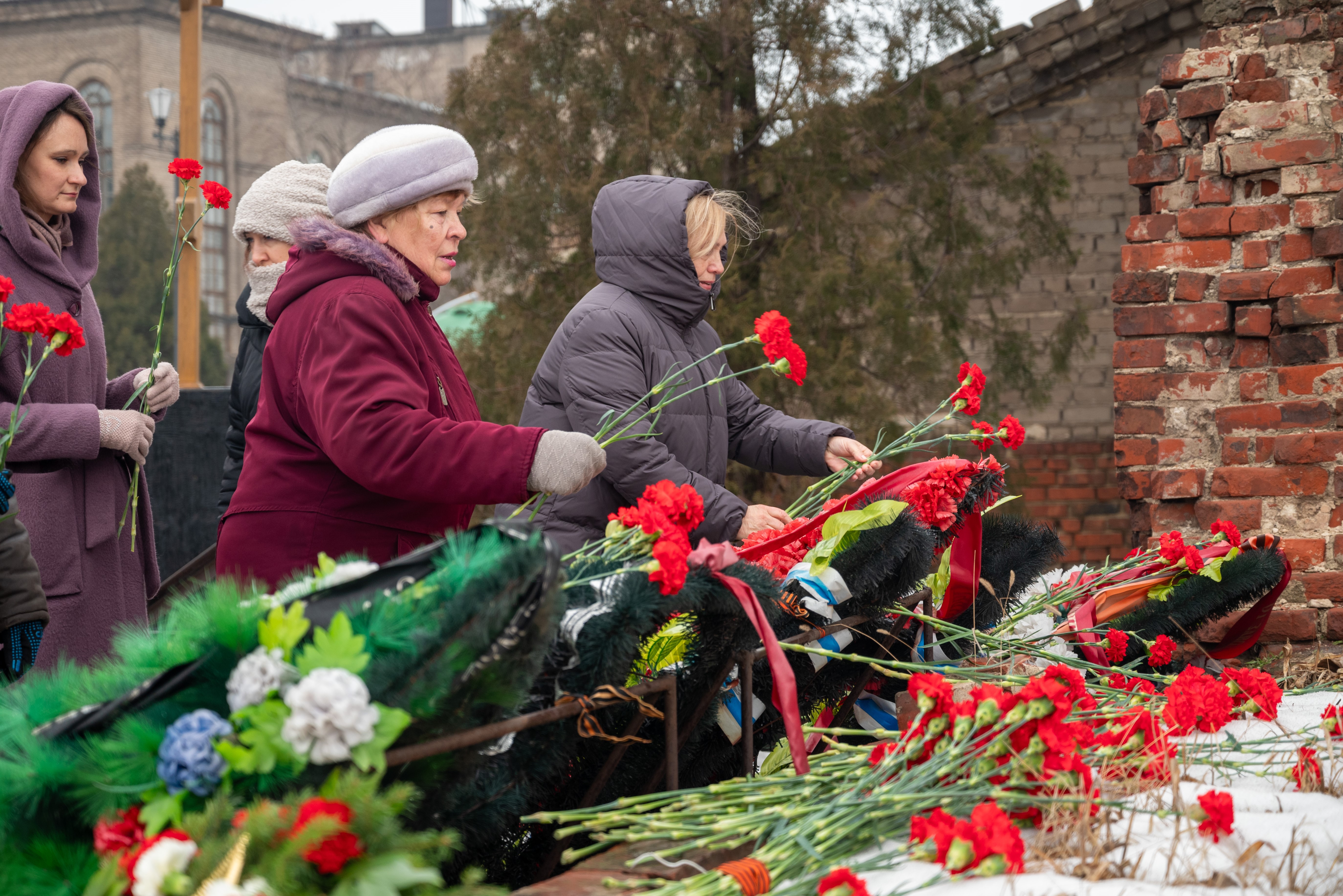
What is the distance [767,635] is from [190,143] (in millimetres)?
5336

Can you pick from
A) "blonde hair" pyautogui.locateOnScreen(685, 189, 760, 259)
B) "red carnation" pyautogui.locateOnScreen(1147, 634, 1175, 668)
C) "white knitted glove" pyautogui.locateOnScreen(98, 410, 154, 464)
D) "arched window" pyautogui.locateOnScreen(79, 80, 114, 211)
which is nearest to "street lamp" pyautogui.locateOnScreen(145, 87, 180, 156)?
"arched window" pyautogui.locateOnScreen(79, 80, 114, 211)

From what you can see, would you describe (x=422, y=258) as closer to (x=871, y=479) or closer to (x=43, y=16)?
(x=871, y=479)

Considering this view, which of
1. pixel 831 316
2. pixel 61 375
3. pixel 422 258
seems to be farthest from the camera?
pixel 831 316

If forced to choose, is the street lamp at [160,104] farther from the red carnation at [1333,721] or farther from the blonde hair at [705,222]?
the red carnation at [1333,721]

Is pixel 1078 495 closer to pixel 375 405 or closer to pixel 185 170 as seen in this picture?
pixel 185 170

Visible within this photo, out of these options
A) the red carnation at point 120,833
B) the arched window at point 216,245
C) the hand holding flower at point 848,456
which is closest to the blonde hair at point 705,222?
the hand holding flower at point 848,456

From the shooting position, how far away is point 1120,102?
26.7ft

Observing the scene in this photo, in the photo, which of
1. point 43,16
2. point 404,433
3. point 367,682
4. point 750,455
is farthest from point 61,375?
point 43,16

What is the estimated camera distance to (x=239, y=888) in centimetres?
104

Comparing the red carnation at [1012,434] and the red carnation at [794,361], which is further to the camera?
the red carnation at [1012,434]

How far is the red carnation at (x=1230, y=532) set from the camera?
9.05 feet

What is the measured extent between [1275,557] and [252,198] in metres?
2.59

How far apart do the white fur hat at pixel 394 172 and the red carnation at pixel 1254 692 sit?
152 cm

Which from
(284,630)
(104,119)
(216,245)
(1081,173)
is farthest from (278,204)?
(104,119)
